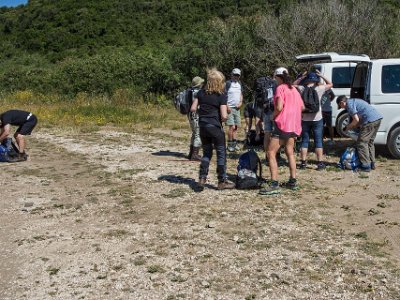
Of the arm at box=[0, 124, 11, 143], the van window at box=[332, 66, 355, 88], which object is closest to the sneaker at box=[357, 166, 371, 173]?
the van window at box=[332, 66, 355, 88]

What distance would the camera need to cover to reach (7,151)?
1003 centimetres

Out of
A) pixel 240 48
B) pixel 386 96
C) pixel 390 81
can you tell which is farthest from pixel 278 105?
pixel 240 48

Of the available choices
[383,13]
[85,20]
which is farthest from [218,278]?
[85,20]

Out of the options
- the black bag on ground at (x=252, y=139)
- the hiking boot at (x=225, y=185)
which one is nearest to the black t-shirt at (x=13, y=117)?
the black bag on ground at (x=252, y=139)

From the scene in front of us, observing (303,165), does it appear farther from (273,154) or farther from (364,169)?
(273,154)

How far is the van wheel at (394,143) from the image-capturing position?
8.95 metres

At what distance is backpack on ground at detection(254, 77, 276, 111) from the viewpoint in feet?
26.7

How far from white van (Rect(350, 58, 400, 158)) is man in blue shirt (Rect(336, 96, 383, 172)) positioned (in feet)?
2.30

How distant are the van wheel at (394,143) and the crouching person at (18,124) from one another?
661 cm

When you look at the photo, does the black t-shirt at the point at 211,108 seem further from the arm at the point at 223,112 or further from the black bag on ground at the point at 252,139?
the black bag on ground at the point at 252,139

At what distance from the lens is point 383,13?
67.3ft

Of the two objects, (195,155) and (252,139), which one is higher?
(252,139)

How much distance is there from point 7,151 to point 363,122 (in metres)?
6.51

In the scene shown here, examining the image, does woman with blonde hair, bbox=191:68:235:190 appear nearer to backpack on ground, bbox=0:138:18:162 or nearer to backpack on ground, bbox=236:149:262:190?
backpack on ground, bbox=236:149:262:190
